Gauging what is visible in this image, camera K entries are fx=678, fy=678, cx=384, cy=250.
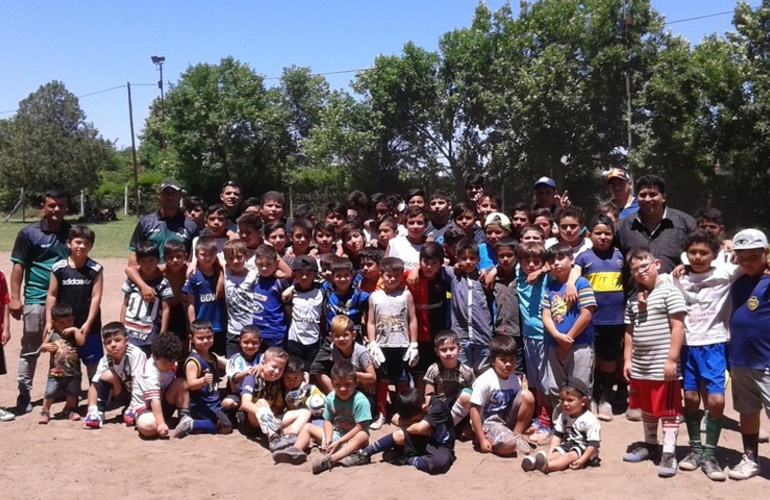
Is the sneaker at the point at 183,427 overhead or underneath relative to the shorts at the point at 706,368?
underneath

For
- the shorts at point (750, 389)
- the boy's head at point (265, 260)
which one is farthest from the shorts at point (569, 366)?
the boy's head at point (265, 260)

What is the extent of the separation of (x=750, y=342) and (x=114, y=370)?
5.00 metres

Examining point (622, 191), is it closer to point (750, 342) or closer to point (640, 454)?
point (750, 342)

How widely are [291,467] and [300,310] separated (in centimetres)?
146

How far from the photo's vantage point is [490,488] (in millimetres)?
4531

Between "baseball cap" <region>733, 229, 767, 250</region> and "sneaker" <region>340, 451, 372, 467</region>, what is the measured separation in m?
2.99

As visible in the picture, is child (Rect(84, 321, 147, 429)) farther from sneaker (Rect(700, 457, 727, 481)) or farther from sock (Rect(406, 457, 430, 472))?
sneaker (Rect(700, 457, 727, 481))

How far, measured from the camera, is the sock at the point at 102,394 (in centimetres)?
586

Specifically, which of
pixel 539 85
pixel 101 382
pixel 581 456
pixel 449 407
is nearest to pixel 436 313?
pixel 449 407

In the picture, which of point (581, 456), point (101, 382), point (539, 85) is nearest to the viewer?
point (581, 456)

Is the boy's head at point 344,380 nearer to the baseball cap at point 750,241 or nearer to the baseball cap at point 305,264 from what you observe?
the baseball cap at point 305,264

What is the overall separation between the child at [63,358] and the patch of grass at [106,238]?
12898mm

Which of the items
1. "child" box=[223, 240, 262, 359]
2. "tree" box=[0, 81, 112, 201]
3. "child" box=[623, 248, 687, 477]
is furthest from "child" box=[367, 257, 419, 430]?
"tree" box=[0, 81, 112, 201]

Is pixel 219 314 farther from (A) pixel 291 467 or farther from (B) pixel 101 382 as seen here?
(A) pixel 291 467
